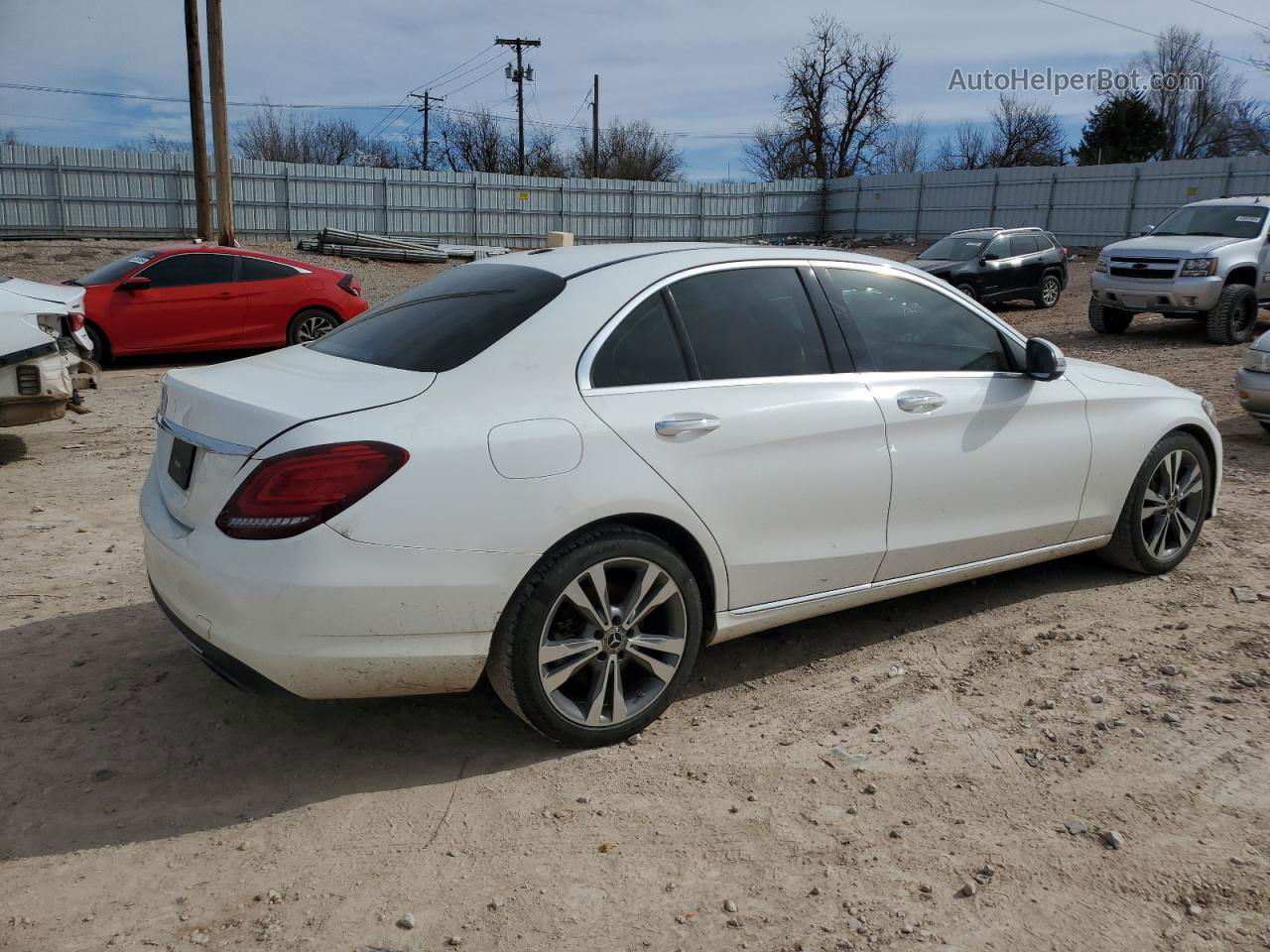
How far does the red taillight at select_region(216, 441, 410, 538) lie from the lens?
3.00 meters

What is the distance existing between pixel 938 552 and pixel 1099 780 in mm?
1146

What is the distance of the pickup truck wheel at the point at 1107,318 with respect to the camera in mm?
15727

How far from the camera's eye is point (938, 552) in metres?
4.27

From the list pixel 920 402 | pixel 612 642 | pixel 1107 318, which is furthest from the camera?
pixel 1107 318

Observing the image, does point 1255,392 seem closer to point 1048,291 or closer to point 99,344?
point 99,344

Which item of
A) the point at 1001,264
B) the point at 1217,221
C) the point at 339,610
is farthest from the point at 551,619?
the point at 1001,264

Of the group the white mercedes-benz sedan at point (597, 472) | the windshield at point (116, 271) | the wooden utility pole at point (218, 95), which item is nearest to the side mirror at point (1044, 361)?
the white mercedes-benz sedan at point (597, 472)

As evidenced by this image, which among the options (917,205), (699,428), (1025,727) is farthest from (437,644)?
(917,205)

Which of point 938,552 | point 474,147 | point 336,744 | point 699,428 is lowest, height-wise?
point 336,744

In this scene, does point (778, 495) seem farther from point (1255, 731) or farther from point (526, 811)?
point (1255, 731)

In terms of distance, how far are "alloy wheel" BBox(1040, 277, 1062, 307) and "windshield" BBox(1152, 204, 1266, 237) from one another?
4.70 meters

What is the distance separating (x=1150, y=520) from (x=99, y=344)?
11.4m

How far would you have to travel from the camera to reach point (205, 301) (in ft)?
42.2

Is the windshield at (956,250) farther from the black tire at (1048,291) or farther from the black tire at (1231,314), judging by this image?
the black tire at (1231,314)
